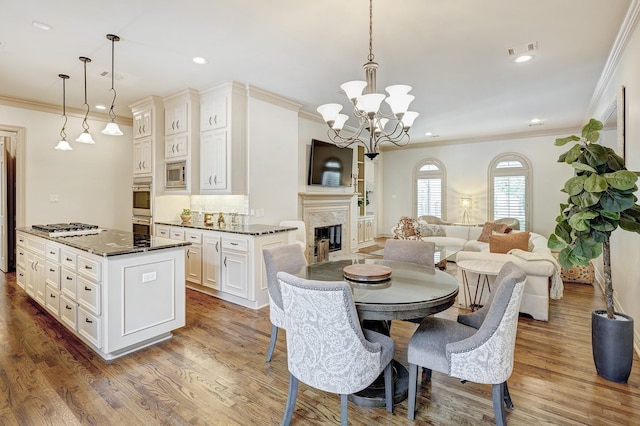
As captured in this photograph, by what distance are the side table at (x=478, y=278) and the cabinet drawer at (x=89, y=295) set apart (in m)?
3.55

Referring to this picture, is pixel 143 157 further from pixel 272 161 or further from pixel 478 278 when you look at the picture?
pixel 478 278

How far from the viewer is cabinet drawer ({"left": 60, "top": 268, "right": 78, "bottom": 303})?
3027mm

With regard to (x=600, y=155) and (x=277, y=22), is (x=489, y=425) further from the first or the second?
(x=277, y=22)

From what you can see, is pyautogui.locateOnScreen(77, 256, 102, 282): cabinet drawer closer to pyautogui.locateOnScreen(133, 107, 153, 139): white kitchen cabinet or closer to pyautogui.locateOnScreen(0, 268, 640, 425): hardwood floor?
pyautogui.locateOnScreen(0, 268, 640, 425): hardwood floor

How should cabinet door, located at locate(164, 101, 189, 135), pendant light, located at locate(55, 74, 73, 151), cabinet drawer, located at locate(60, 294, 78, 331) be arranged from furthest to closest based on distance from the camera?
1. cabinet door, located at locate(164, 101, 189, 135)
2. pendant light, located at locate(55, 74, 73, 151)
3. cabinet drawer, located at locate(60, 294, 78, 331)

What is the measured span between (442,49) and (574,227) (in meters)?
2.16

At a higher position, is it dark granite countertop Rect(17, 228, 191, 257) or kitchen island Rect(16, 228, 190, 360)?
dark granite countertop Rect(17, 228, 191, 257)

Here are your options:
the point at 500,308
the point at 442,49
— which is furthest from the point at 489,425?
the point at 442,49

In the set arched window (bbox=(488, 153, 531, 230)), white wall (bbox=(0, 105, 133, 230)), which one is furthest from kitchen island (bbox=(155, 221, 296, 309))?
arched window (bbox=(488, 153, 531, 230))

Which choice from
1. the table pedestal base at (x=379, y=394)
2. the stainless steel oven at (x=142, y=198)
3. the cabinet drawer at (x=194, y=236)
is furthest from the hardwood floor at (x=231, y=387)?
the stainless steel oven at (x=142, y=198)

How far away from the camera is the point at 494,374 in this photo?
179 centimetres

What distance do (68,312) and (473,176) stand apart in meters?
8.49

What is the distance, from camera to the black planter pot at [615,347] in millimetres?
2350

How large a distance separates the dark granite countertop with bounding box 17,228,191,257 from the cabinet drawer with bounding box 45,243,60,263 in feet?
0.32
